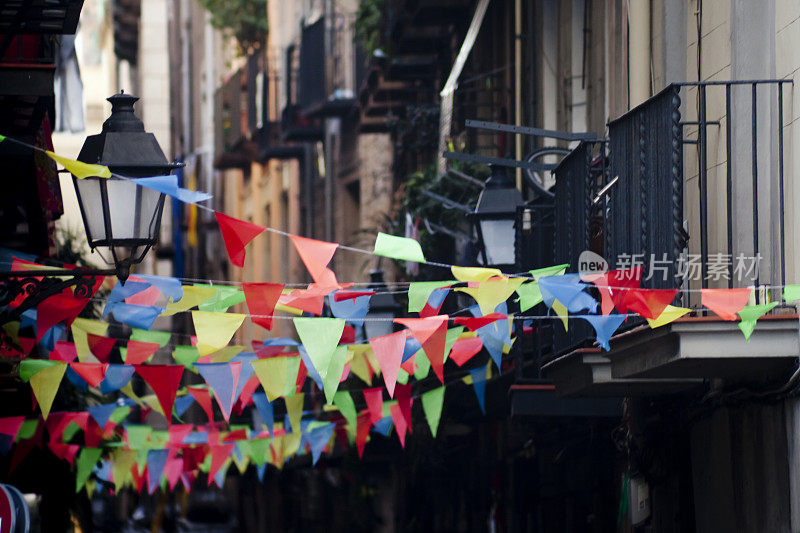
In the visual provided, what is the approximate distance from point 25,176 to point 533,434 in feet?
17.2

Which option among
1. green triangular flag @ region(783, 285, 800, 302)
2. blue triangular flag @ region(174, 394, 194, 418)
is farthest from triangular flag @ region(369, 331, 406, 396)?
blue triangular flag @ region(174, 394, 194, 418)

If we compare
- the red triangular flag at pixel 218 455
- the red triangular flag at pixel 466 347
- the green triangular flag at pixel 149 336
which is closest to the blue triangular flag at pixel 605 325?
the red triangular flag at pixel 466 347

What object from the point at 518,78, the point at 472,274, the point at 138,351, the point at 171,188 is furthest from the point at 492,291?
the point at 518,78

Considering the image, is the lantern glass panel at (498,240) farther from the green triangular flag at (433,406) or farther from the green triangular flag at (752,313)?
the green triangular flag at (752,313)

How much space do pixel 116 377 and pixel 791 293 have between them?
4.68 meters

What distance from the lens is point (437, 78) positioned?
19312mm

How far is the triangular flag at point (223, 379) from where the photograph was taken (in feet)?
29.3

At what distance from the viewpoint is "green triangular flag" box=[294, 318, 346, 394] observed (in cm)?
765

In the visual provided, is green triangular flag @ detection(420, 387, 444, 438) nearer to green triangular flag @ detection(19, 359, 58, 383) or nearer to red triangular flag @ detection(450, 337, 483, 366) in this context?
red triangular flag @ detection(450, 337, 483, 366)

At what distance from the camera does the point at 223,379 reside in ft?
29.8

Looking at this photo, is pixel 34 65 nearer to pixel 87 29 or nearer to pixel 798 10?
pixel 798 10

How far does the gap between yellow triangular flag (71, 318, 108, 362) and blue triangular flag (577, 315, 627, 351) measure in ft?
12.5

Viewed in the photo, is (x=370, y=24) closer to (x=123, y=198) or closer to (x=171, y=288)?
(x=171, y=288)

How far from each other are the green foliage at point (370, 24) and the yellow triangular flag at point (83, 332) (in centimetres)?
1027
